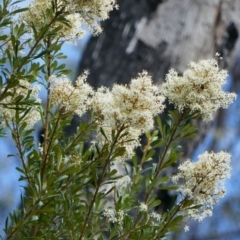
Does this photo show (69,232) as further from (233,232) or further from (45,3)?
(233,232)

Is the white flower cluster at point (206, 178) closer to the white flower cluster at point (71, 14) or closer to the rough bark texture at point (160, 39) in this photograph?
the white flower cluster at point (71, 14)

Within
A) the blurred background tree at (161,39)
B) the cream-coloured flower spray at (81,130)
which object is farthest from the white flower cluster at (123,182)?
the blurred background tree at (161,39)

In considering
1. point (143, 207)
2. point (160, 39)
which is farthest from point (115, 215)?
point (160, 39)

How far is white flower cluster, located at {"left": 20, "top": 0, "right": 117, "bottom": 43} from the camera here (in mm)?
858

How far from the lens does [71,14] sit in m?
0.93

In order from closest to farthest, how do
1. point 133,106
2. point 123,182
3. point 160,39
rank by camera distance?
1. point 133,106
2. point 123,182
3. point 160,39

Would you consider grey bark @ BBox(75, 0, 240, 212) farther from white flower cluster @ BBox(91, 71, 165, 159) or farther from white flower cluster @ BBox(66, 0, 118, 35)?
white flower cluster @ BBox(91, 71, 165, 159)

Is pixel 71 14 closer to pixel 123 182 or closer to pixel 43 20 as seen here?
pixel 43 20

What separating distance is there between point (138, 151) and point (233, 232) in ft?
6.12

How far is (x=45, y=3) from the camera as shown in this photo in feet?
3.10

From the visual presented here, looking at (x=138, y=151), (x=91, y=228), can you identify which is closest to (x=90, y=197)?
(x=91, y=228)

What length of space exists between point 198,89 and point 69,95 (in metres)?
0.18

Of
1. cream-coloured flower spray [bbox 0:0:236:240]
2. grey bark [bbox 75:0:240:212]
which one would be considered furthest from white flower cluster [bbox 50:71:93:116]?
grey bark [bbox 75:0:240:212]

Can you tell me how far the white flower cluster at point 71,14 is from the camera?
858 millimetres
